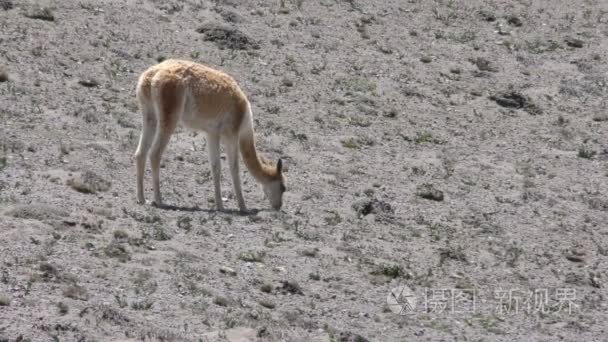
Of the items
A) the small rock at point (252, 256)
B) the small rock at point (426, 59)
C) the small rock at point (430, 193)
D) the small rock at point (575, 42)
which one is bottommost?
the small rock at point (430, 193)

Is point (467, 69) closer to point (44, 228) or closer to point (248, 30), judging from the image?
point (248, 30)

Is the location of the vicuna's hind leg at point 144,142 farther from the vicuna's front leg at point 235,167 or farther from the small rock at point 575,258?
the small rock at point 575,258

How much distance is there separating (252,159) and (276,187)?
1.73 feet

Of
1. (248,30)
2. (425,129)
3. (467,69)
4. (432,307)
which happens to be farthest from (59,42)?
(432,307)

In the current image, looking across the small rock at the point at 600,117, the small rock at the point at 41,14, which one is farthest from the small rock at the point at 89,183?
the small rock at the point at 600,117

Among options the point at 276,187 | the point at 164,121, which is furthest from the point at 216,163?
the point at 164,121

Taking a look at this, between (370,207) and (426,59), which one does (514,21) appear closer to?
(426,59)

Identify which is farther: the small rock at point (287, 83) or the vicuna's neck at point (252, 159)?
the small rock at point (287, 83)

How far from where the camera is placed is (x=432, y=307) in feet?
49.6

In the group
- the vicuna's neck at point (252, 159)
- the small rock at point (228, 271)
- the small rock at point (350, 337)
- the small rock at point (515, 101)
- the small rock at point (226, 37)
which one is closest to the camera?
the small rock at point (350, 337)

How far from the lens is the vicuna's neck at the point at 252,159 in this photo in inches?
700

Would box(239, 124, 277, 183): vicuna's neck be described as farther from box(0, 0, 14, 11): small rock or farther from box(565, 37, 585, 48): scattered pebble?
box(565, 37, 585, 48): scattered pebble

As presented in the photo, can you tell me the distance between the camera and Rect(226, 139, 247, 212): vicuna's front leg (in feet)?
57.8

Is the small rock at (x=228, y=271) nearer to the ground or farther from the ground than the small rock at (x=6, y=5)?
farther from the ground
